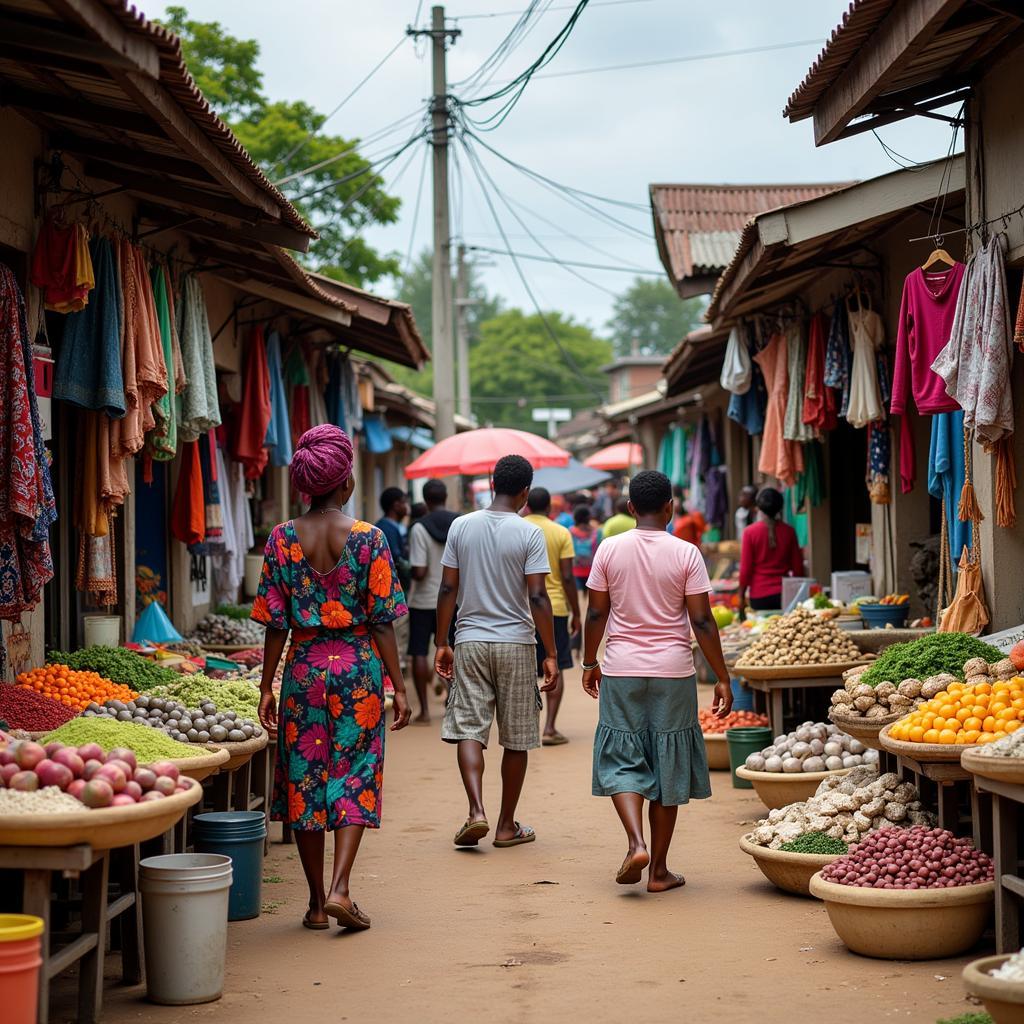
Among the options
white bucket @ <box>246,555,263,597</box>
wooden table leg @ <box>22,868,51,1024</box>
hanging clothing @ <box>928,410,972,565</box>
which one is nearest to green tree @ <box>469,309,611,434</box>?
white bucket @ <box>246,555,263,597</box>

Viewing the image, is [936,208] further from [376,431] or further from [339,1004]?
[376,431]

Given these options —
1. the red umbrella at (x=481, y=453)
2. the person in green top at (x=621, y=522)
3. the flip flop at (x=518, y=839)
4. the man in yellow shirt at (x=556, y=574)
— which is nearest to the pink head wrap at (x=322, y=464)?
the flip flop at (x=518, y=839)

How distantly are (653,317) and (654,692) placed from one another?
94.3 metres

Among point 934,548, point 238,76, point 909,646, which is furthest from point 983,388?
point 238,76

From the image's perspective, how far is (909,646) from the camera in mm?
7609

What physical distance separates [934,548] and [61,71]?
274 inches

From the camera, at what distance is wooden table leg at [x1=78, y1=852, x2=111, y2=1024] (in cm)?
499

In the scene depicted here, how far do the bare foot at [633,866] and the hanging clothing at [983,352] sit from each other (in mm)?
2897

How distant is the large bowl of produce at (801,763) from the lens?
8.20 meters

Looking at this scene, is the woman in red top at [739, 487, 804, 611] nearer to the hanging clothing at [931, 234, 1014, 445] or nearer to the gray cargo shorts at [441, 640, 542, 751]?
the hanging clothing at [931, 234, 1014, 445]

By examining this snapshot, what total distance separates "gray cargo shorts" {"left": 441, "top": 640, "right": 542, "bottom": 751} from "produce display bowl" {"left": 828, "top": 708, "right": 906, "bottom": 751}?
1885 mm

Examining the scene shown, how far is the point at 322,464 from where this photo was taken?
635 centimetres

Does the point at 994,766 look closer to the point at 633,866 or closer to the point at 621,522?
the point at 633,866

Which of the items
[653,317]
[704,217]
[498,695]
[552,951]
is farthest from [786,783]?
[653,317]
